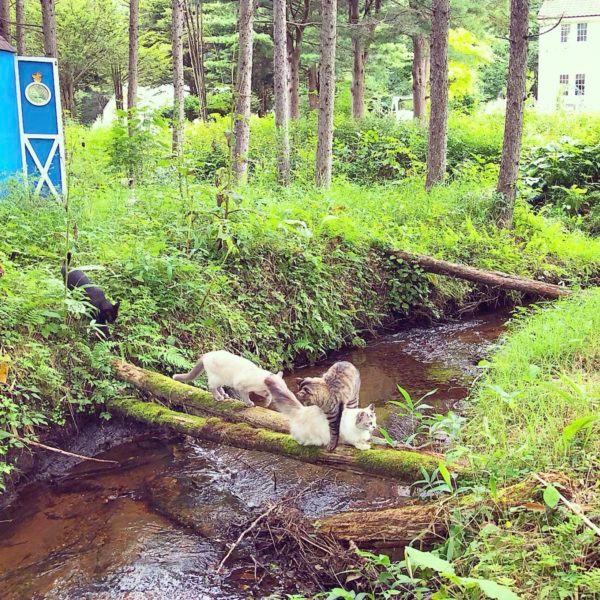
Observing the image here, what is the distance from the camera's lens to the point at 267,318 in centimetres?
851

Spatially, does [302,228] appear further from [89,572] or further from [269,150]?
[269,150]

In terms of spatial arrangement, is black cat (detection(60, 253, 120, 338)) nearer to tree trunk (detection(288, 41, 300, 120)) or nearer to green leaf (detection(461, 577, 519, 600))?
green leaf (detection(461, 577, 519, 600))

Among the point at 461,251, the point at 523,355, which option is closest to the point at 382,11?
the point at 461,251

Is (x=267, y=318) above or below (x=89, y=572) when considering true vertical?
above

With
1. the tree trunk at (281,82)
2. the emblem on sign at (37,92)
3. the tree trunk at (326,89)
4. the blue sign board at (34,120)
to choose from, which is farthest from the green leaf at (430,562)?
the tree trunk at (281,82)

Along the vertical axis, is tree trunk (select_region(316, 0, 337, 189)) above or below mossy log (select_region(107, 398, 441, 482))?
above

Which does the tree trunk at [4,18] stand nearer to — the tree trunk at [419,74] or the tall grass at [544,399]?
the tree trunk at [419,74]

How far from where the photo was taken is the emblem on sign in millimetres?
11445

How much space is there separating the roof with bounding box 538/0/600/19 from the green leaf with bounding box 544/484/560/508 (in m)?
35.4

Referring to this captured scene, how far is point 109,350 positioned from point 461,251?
7.09m

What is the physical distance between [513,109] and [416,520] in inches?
412

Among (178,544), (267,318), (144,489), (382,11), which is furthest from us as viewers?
(382,11)

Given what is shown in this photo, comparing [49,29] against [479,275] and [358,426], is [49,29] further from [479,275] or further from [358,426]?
[358,426]

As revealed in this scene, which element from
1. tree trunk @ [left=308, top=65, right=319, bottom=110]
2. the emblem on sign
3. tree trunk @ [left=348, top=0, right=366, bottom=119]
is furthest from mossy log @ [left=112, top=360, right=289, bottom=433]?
tree trunk @ [left=308, top=65, right=319, bottom=110]
